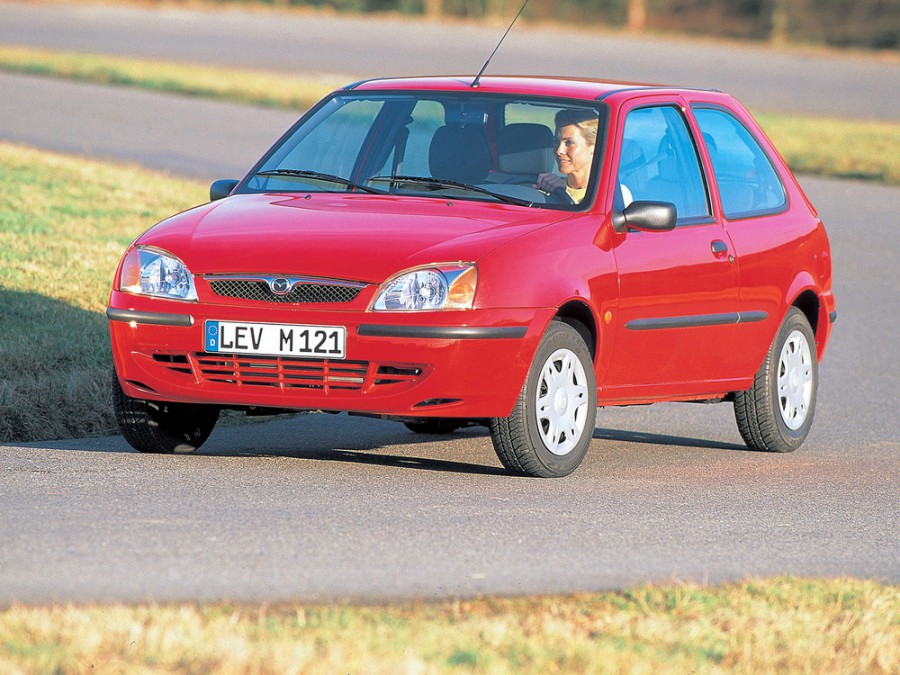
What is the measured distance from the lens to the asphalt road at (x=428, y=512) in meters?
5.48

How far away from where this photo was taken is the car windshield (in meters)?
8.09

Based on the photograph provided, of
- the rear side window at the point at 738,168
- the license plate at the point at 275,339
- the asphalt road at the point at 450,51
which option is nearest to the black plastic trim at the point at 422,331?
the license plate at the point at 275,339

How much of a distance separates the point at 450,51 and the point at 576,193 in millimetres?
37867

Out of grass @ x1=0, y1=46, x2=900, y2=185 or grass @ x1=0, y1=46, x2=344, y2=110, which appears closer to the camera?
grass @ x1=0, y1=46, x2=900, y2=185

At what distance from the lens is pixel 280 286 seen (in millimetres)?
7164

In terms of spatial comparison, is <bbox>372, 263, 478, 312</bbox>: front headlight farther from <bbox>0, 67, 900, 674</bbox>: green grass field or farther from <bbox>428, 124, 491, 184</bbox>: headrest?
<bbox>0, 67, 900, 674</bbox>: green grass field

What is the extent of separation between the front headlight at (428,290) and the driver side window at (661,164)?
4.24ft

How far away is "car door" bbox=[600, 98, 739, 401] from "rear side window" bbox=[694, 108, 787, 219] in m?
0.20

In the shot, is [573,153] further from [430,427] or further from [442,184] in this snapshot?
[430,427]

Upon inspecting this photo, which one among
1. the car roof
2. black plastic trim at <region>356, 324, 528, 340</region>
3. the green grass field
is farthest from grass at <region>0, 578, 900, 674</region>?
the car roof

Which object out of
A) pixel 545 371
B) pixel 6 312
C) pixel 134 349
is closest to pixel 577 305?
pixel 545 371

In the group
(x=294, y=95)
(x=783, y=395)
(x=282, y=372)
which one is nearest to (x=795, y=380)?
(x=783, y=395)

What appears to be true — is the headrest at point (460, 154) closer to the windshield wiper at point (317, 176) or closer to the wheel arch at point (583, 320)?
the windshield wiper at point (317, 176)

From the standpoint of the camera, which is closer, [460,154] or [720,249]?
[460,154]
